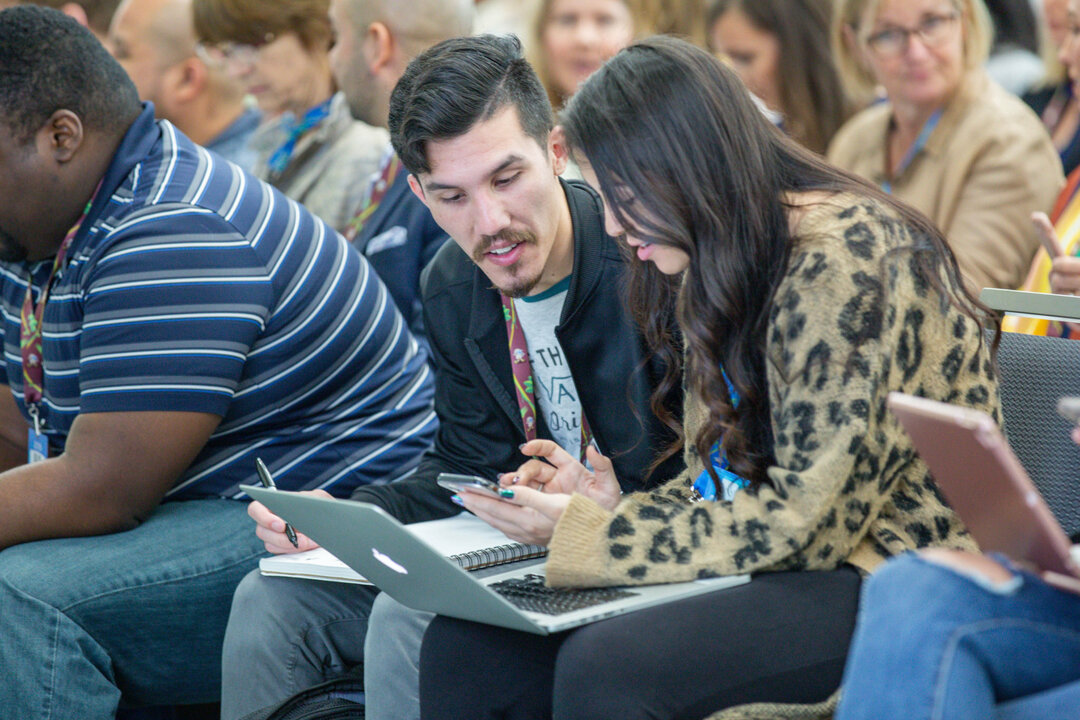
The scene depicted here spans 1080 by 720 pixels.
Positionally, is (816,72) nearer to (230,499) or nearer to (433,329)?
(433,329)

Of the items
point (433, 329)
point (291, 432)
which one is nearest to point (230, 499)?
point (291, 432)

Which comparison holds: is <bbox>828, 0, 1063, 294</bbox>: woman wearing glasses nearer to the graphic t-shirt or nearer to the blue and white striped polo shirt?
the graphic t-shirt

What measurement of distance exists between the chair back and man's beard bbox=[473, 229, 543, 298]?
2.62 ft

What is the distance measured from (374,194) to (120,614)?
160 cm

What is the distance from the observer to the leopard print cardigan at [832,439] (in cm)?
149

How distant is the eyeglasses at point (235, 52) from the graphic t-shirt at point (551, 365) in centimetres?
198

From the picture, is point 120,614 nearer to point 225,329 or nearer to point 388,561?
point 225,329

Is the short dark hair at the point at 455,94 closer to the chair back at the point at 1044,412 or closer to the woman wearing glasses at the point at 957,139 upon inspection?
the chair back at the point at 1044,412

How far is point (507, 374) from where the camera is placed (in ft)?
7.32

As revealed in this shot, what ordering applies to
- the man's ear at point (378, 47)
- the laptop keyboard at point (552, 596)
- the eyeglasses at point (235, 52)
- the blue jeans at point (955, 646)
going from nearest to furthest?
1. the blue jeans at point (955, 646)
2. the laptop keyboard at point (552, 596)
3. the man's ear at point (378, 47)
4. the eyeglasses at point (235, 52)

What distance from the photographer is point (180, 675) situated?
2234 millimetres

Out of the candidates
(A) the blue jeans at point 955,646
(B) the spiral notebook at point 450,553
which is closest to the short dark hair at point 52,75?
(B) the spiral notebook at point 450,553

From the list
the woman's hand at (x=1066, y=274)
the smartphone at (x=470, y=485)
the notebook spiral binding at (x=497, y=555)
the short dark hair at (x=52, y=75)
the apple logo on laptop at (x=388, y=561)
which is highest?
the short dark hair at (x=52, y=75)

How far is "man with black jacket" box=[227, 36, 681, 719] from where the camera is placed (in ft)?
6.80
